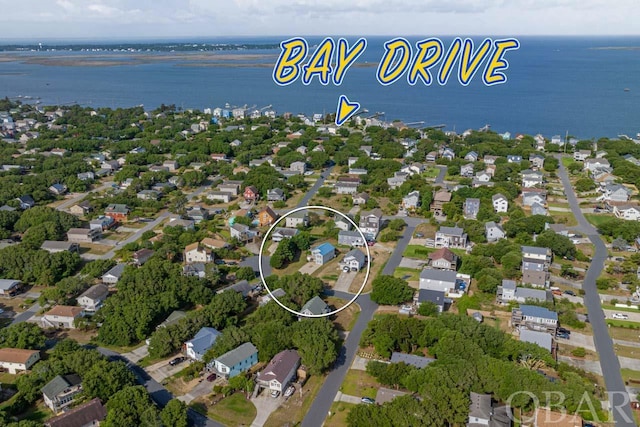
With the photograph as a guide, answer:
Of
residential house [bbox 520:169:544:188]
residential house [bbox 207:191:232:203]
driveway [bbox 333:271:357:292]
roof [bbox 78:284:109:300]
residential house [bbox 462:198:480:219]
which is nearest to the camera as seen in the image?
roof [bbox 78:284:109:300]

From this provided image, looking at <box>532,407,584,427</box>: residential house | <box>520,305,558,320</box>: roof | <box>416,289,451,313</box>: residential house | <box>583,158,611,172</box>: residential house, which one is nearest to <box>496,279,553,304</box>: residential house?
<box>520,305,558,320</box>: roof

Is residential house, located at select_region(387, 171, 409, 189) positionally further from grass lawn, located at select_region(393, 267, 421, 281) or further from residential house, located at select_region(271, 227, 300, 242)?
grass lawn, located at select_region(393, 267, 421, 281)

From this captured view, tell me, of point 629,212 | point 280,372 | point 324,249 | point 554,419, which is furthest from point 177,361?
point 629,212

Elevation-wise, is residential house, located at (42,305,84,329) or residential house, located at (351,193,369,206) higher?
residential house, located at (351,193,369,206)

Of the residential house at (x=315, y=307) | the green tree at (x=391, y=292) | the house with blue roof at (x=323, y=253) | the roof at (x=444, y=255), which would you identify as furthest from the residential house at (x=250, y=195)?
the green tree at (x=391, y=292)

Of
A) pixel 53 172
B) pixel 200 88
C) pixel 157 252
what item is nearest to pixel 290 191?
pixel 157 252

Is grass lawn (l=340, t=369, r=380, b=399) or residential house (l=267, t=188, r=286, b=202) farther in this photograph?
residential house (l=267, t=188, r=286, b=202)

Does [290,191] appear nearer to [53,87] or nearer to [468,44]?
[468,44]
